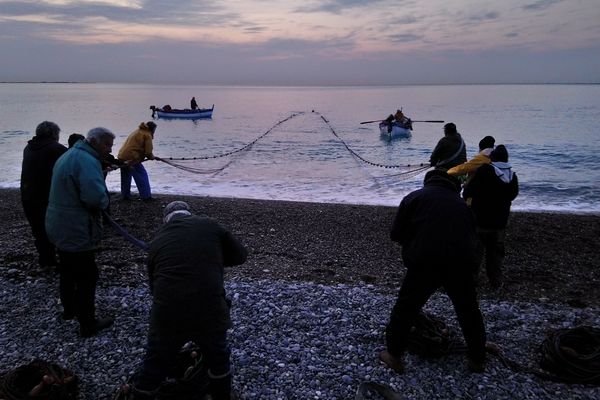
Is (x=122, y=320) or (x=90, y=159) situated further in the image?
(x=122, y=320)

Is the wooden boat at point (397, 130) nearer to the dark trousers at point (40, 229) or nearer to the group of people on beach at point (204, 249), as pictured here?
the group of people on beach at point (204, 249)

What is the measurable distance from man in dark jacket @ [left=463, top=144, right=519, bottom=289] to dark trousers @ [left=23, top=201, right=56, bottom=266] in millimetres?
5981

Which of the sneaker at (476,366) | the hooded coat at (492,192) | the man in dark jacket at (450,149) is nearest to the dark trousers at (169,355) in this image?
the sneaker at (476,366)

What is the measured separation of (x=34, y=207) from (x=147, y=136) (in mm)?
5441

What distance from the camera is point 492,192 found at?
19.6ft

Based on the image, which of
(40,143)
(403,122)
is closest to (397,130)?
(403,122)

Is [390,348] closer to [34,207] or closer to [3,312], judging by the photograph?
[3,312]

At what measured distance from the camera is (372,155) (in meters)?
29.8

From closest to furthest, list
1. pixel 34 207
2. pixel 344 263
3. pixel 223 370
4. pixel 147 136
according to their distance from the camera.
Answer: pixel 223 370 < pixel 34 207 < pixel 344 263 < pixel 147 136

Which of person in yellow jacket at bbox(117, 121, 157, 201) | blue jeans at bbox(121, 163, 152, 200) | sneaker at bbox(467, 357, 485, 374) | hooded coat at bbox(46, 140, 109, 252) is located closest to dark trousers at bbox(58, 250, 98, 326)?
hooded coat at bbox(46, 140, 109, 252)

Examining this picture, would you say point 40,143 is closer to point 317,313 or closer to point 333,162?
point 317,313

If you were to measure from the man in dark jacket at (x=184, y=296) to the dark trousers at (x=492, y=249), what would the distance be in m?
4.06

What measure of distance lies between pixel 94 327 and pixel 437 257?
12.3ft

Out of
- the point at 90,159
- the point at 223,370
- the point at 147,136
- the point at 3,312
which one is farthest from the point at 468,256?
the point at 147,136
